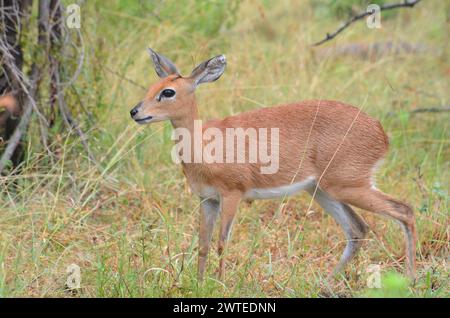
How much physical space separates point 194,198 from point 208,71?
1456 mm

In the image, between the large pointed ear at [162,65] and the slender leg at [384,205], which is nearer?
the slender leg at [384,205]

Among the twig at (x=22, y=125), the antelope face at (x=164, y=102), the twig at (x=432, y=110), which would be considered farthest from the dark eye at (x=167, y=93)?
the twig at (x=432, y=110)

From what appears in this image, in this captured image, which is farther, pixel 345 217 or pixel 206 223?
pixel 345 217

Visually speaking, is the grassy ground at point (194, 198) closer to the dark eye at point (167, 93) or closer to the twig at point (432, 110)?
the twig at point (432, 110)

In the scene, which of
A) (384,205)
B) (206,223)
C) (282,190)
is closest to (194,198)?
(206,223)

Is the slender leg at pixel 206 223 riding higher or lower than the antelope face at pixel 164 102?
lower

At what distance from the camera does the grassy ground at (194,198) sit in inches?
191

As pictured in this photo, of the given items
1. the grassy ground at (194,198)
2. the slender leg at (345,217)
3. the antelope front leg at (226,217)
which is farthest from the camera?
the slender leg at (345,217)

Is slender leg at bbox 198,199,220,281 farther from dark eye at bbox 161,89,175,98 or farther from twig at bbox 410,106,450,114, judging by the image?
twig at bbox 410,106,450,114

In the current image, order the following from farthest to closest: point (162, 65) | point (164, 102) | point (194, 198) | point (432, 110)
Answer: point (432, 110)
point (194, 198)
point (162, 65)
point (164, 102)

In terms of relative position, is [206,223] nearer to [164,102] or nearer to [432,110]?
[164,102]

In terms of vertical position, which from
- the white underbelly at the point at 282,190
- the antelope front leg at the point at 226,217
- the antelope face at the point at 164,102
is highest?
the antelope face at the point at 164,102

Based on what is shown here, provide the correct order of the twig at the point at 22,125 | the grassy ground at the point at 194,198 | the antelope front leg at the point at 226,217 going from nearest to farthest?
the grassy ground at the point at 194,198
the antelope front leg at the point at 226,217
the twig at the point at 22,125

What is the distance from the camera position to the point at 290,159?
5.41 metres
